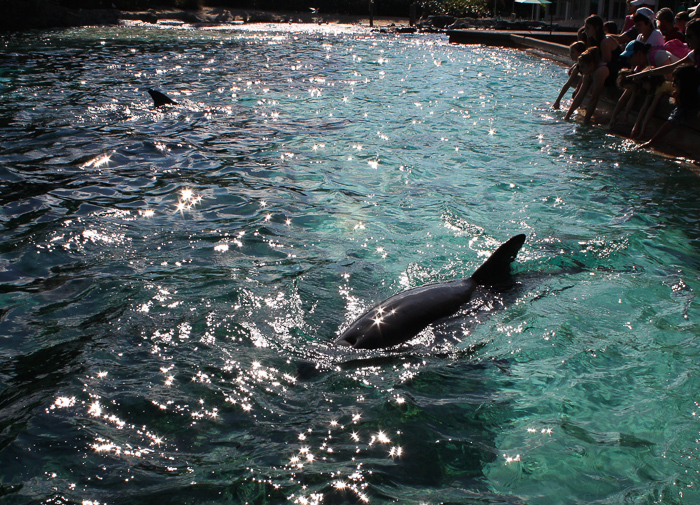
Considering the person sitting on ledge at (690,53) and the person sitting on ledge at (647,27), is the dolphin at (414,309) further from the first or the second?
the person sitting on ledge at (647,27)

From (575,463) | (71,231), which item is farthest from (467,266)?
(71,231)

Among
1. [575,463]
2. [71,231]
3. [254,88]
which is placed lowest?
[575,463]

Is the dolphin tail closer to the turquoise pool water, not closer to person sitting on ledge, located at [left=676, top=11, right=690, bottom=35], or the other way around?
the turquoise pool water

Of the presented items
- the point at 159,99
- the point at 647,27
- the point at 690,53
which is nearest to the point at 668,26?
the point at 647,27

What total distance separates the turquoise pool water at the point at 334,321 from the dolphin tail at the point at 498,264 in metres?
0.23

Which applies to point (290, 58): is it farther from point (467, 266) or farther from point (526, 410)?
point (526, 410)

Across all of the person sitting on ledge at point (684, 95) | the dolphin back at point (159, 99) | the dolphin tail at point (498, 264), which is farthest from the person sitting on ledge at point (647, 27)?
the dolphin back at point (159, 99)

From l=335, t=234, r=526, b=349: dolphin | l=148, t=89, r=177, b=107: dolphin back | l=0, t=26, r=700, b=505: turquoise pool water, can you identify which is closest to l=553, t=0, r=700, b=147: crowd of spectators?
l=0, t=26, r=700, b=505: turquoise pool water

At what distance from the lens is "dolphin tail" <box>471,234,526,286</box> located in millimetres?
5223

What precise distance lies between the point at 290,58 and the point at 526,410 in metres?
24.4

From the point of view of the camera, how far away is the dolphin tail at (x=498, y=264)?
17.1ft

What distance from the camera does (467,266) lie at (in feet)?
20.7

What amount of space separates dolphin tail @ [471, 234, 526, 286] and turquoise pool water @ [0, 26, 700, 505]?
0.23m

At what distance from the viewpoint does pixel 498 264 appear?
5324 millimetres
